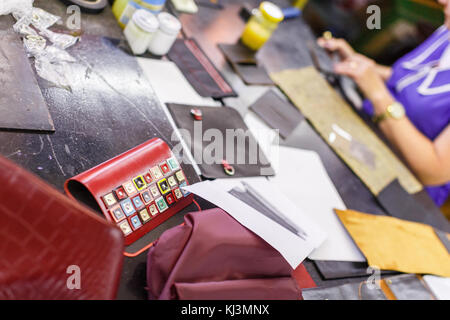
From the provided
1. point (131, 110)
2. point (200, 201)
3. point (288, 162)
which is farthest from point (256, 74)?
point (200, 201)

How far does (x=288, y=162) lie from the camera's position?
1.18 meters

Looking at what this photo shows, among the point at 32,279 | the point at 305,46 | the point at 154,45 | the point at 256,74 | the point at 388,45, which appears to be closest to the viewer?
the point at 32,279

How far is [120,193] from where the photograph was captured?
70 centimetres

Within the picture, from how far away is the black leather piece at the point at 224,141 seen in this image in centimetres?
98

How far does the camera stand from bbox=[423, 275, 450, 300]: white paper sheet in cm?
101

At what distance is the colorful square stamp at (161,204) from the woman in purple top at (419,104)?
122cm

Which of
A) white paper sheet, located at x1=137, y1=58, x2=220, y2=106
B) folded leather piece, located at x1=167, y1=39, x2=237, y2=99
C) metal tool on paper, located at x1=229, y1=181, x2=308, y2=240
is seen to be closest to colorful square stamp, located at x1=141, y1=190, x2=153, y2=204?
metal tool on paper, located at x1=229, y1=181, x2=308, y2=240

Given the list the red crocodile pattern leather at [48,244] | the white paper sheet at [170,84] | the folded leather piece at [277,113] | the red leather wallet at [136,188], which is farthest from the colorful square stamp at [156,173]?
the folded leather piece at [277,113]

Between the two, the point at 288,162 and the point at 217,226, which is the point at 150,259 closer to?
the point at 217,226

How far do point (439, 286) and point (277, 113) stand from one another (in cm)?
78

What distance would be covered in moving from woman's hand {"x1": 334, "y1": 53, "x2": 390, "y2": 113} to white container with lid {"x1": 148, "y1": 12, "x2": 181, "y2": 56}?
37.1 inches

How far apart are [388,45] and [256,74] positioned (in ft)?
8.32

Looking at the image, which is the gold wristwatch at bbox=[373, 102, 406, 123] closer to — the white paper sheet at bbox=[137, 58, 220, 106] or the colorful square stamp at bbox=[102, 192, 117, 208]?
the white paper sheet at bbox=[137, 58, 220, 106]

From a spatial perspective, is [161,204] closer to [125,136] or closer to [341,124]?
[125,136]
